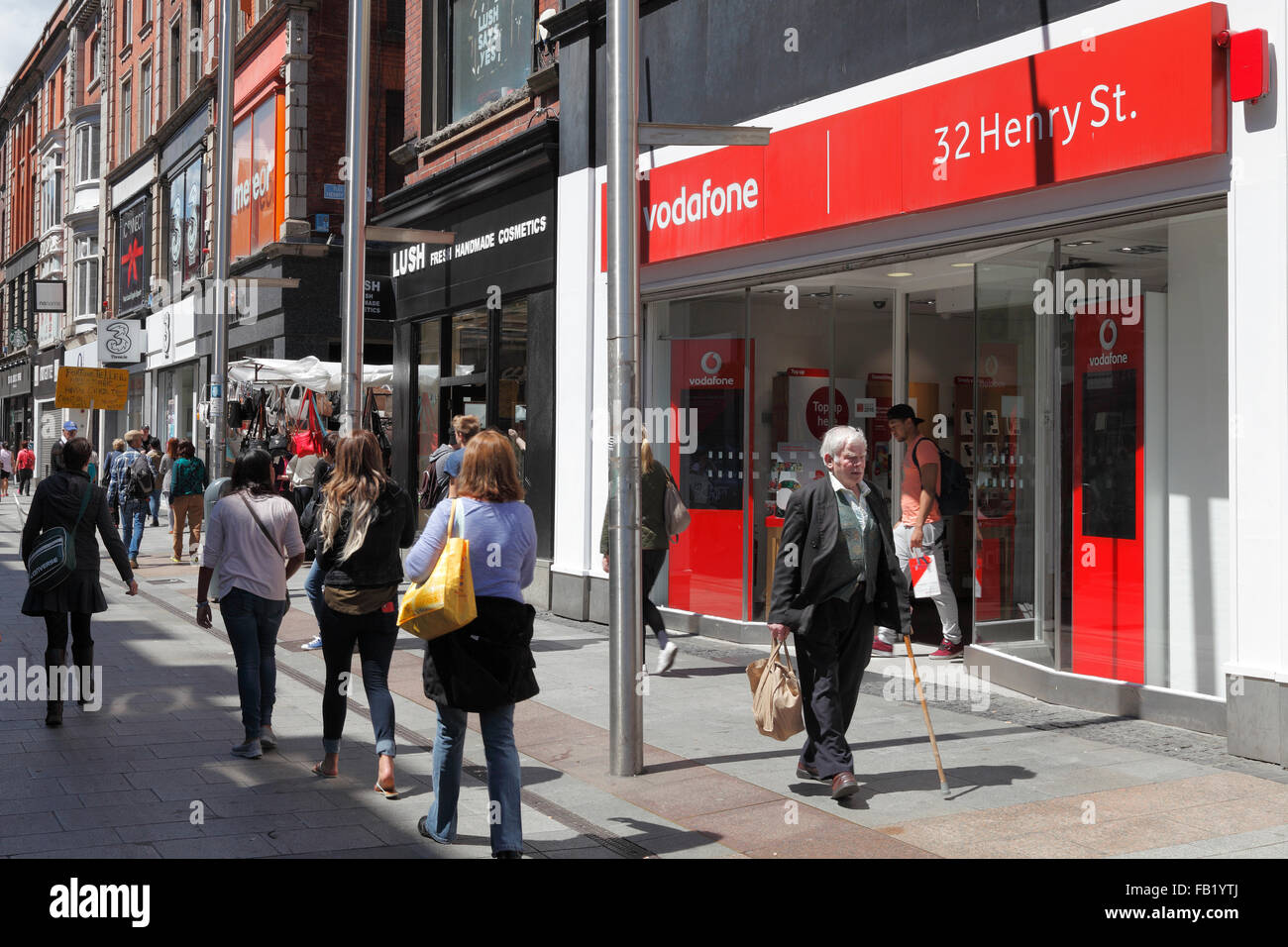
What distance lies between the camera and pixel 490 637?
17.1 ft

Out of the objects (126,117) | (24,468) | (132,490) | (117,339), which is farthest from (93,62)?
(132,490)

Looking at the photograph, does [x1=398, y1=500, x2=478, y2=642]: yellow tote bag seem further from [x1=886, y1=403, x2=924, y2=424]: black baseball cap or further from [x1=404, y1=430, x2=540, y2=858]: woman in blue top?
[x1=886, y1=403, x2=924, y2=424]: black baseball cap

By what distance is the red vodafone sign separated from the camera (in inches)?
284

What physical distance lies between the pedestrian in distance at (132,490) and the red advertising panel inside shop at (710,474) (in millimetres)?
9170

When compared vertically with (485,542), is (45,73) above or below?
above

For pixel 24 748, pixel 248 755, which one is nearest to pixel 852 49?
pixel 248 755

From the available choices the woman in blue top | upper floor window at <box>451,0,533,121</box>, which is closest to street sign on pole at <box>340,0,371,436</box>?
upper floor window at <box>451,0,533,121</box>

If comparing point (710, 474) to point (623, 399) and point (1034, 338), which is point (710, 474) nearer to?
point (1034, 338)

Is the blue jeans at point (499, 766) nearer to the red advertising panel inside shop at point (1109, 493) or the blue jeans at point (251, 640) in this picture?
the blue jeans at point (251, 640)

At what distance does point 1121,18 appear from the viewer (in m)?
7.74

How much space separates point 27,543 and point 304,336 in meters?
17.5

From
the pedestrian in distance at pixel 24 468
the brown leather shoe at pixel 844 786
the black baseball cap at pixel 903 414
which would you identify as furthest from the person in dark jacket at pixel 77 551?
the pedestrian in distance at pixel 24 468

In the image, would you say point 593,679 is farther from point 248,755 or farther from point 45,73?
point 45,73

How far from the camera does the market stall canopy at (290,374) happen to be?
19.5 meters
